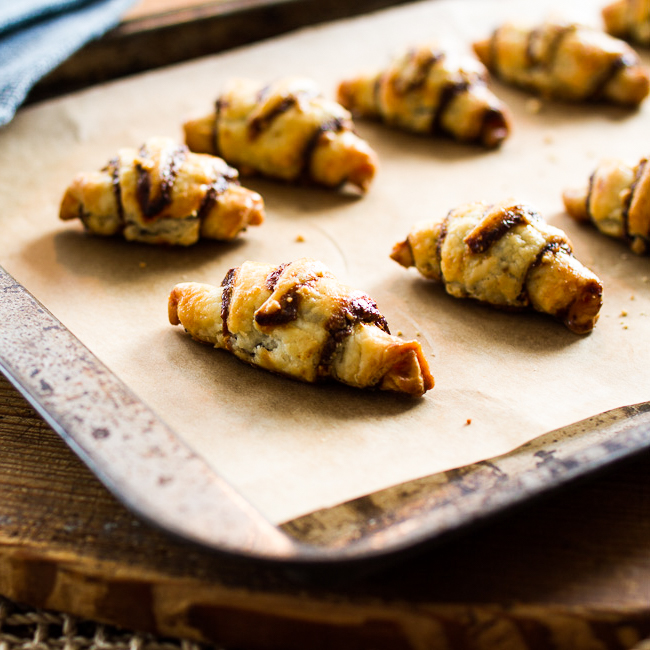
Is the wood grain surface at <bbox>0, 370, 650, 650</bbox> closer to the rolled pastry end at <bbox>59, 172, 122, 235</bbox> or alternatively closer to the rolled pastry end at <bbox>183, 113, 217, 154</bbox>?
the rolled pastry end at <bbox>59, 172, 122, 235</bbox>

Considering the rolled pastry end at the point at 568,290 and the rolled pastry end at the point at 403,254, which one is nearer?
Result: the rolled pastry end at the point at 568,290

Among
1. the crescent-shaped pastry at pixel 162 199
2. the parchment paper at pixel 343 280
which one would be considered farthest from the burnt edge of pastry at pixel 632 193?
the crescent-shaped pastry at pixel 162 199

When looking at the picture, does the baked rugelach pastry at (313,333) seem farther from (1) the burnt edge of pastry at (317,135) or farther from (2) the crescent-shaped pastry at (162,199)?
(1) the burnt edge of pastry at (317,135)

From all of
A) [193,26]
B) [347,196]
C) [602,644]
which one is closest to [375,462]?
[602,644]

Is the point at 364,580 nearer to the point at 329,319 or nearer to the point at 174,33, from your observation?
the point at 329,319

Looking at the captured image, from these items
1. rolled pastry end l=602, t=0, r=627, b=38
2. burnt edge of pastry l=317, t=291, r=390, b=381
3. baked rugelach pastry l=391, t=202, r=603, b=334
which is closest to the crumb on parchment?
rolled pastry end l=602, t=0, r=627, b=38

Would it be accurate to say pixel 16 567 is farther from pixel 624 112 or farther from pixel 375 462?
pixel 624 112

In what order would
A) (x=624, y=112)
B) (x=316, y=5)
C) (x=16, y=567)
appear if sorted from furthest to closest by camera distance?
(x=316, y=5)
(x=624, y=112)
(x=16, y=567)
